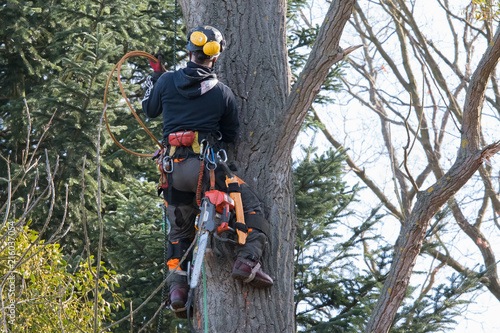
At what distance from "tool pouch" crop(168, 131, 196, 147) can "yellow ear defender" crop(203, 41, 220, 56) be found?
55cm

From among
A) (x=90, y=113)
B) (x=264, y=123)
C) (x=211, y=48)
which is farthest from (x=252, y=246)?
(x=90, y=113)

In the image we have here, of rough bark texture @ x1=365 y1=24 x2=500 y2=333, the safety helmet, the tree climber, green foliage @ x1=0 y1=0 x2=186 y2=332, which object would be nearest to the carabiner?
the tree climber

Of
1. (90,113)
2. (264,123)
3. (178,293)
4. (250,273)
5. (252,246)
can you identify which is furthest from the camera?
(90,113)

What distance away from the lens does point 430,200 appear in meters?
4.02

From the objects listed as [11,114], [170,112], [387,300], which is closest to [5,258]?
[170,112]

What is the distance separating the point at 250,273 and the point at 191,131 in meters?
1.05

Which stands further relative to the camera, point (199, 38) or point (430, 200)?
point (199, 38)

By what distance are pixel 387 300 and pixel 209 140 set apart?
5.06ft

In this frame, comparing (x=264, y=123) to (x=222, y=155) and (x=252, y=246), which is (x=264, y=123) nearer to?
(x=222, y=155)

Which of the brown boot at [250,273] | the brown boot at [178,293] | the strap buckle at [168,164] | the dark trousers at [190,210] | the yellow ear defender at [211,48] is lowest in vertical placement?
the brown boot at [178,293]

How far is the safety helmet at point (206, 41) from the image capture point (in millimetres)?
4406

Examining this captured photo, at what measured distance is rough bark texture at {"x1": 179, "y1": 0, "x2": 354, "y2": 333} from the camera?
4109mm

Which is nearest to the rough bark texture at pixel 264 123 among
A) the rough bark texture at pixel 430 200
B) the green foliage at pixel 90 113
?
the rough bark texture at pixel 430 200

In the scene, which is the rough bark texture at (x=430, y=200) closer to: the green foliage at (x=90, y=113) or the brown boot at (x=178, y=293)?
the brown boot at (x=178, y=293)
